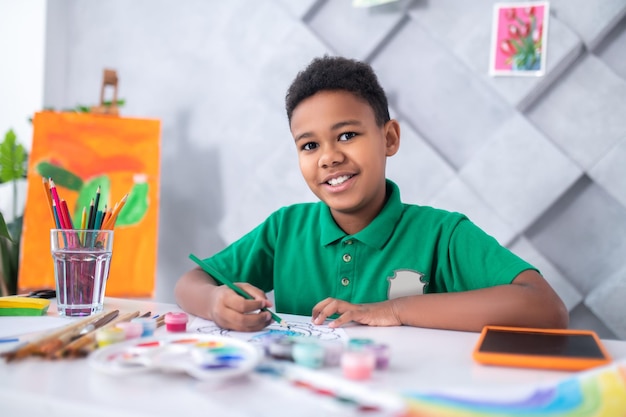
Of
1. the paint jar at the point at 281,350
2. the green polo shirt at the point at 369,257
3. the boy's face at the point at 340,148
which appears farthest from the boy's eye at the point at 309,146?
the paint jar at the point at 281,350

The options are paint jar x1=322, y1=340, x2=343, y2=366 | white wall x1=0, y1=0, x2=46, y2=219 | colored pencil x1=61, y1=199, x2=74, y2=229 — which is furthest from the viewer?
white wall x1=0, y1=0, x2=46, y2=219

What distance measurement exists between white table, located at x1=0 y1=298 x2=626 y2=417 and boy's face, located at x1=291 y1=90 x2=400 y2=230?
15.8 inches

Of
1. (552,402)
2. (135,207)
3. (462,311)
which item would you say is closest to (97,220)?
(462,311)

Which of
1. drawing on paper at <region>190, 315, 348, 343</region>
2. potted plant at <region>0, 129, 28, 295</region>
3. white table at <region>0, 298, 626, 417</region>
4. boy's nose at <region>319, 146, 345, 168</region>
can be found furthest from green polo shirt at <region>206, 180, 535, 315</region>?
potted plant at <region>0, 129, 28, 295</region>

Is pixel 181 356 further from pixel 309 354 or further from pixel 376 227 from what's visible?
pixel 376 227

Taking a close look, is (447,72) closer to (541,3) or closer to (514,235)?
(541,3)

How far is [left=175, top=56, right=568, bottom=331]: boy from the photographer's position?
2.47 feet

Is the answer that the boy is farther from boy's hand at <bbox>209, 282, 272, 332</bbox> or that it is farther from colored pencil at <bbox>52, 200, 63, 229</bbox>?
colored pencil at <bbox>52, 200, 63, 229</bbox>

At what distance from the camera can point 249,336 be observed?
1.66ft

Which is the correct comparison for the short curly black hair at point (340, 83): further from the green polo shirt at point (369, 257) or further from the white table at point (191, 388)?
the white table at point (191, 388)

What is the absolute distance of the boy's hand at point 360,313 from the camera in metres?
0.58

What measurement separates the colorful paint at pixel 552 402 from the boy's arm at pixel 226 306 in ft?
0.90

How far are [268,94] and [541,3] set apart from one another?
2.18ft

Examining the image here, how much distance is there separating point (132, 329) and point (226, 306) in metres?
0.13
